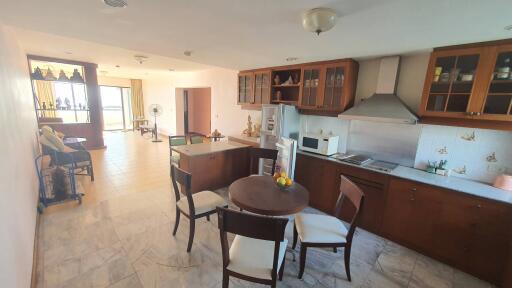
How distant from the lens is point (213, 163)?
12.1ft

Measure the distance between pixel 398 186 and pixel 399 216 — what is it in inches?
14.9

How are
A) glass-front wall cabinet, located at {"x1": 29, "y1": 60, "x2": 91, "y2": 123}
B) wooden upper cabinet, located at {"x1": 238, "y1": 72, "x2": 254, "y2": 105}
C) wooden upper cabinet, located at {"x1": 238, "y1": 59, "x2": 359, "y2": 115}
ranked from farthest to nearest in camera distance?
glass-front wall cabinet, located at {"x1": 29, "y1": 60, "x2": 91, "y2": 123} → wooden upper cabinet, located at {"x1": 238, "y1": 72, "x2": 254, "y2": 105} → wooden upper cabinet, located at {"x1": 238, "y1": 59, "x2": 359, "y2": 115}

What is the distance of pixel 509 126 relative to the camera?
204cm

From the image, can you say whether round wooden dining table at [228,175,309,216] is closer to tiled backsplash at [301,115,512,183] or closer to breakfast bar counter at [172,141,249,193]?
breakfast bar counter at [172,141,249,193]

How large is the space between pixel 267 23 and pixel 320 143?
1963 millimetres

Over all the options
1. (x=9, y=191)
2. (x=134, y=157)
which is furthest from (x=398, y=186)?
(x=134, y=157)

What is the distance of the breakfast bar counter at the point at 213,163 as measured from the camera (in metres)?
3.46

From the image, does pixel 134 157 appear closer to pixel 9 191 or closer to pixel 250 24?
pixel 9 191

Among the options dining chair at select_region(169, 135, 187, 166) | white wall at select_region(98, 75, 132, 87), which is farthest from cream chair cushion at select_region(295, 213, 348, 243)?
white wall at select_region(98, 75, 132, 87)

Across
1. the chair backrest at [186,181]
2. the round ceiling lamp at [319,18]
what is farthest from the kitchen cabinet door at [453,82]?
the chair backrest at [186,181]

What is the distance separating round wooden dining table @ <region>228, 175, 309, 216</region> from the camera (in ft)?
6.09

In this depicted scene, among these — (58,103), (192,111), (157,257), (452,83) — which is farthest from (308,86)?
(58,103)

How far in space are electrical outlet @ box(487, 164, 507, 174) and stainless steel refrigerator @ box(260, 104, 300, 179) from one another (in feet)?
7.24

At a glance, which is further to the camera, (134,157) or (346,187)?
(134,157)
